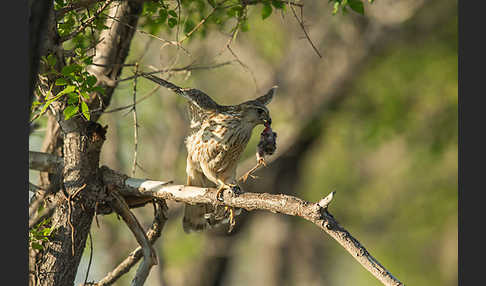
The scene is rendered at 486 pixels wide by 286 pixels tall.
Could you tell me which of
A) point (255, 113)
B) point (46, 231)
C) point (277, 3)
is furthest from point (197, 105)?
point (46, 231)

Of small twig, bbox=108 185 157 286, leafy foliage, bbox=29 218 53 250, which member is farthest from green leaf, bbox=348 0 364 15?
leafy foliage, bbox=29 218 53 250

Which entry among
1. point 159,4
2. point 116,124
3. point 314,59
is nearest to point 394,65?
point 314,59

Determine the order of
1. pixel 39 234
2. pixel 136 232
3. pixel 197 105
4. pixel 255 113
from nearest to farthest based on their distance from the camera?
pixel 39 234 < pixel 136 232 < pixel 197 105 < pixel 255 113

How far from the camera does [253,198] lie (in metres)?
3.10

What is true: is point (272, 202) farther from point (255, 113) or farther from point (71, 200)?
point (255, 113)

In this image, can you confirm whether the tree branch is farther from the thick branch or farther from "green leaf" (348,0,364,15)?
"green leaf" (348,0,364,15)

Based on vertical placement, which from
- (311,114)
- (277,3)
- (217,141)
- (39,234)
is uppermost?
(311,114)

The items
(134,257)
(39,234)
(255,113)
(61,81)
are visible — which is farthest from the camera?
(255,113)

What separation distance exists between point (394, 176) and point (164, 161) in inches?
333

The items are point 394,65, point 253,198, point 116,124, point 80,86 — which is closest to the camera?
point 80,86

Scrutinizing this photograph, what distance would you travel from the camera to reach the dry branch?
8.95 ft

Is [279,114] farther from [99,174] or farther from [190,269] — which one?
[99,174]

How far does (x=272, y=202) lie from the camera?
117 inches

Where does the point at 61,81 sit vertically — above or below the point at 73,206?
above
